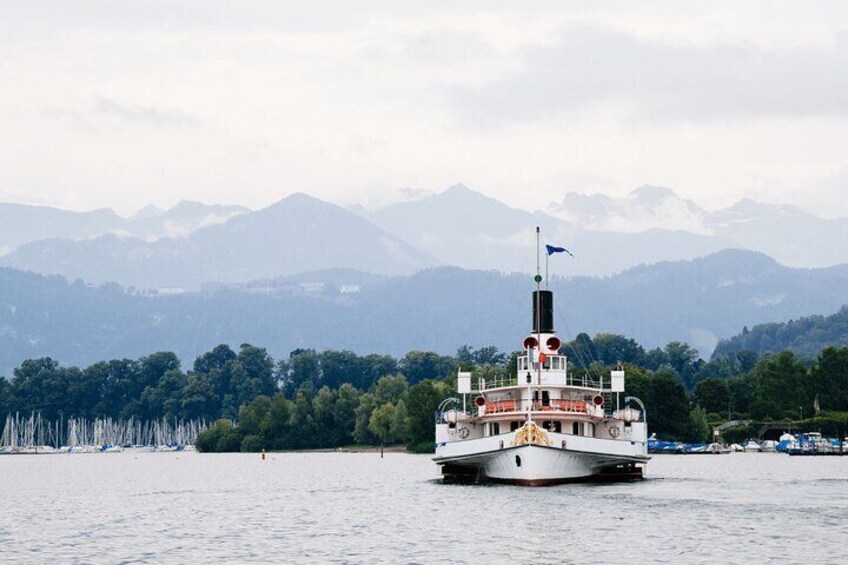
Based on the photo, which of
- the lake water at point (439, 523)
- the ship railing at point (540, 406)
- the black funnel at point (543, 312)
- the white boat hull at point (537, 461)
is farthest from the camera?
the black funnel at point (543, 312)

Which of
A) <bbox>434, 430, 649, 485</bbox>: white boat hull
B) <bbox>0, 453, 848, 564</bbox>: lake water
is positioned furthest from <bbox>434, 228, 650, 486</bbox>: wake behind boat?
<bbox>0, 453, 848, 564</bbox>: lake water

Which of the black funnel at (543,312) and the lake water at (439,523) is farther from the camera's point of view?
the black funnel at (543,312)

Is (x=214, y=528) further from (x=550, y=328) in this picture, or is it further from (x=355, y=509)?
(x=550, y=328)

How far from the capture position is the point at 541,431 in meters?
107

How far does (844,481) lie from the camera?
12388cm

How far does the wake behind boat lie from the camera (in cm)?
10775

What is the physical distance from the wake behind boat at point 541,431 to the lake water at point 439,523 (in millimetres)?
2265

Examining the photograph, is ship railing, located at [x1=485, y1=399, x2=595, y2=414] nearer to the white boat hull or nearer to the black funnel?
the white boat hull

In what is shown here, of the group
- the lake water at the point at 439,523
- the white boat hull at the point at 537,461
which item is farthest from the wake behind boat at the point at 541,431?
the lake water at the point at 439,523

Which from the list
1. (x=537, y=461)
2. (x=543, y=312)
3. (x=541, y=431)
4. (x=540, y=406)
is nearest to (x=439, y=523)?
(x=537, y=461)

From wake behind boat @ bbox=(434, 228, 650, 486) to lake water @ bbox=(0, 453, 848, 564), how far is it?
89.2 inches

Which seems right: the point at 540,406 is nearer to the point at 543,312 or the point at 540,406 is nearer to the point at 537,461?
the point at 537,461

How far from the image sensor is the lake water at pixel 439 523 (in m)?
69.2

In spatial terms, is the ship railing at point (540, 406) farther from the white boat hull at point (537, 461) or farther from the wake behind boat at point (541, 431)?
the white boat hull at point (537, 461)
